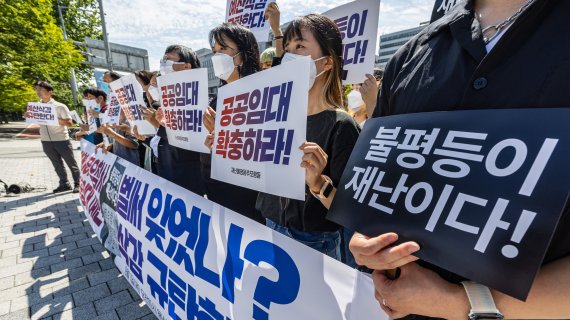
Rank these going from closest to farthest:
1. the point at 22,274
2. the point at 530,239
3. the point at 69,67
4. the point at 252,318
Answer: the point at 530,239, the point at 252,318, the point at 22,274, the point at 69,67

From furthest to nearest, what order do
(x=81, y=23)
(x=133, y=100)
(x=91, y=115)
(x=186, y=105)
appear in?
(x=81, y=23)
(x=91, y=115)
(x=133, y=100)
(x=186, y=105)

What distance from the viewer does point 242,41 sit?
2.43m

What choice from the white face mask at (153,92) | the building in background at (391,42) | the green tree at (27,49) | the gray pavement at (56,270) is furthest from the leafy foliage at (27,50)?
the building in background at (391,42)

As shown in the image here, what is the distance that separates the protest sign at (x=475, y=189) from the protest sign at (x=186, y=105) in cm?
165

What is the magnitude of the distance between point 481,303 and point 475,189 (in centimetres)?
26

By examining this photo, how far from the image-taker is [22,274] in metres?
3.03

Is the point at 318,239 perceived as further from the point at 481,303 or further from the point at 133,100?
the point at 133,100

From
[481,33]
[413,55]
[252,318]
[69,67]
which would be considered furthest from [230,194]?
[69,67]

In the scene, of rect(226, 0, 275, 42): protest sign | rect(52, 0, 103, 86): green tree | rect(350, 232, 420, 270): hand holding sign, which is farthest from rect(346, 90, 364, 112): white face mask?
rect(52, 0, 103, 86): green tree

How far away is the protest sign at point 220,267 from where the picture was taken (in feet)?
3.62

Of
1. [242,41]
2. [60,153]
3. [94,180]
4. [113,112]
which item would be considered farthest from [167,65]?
[60,153]

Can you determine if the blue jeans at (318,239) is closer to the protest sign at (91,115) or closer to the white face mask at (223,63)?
the white face mask at (223,63)

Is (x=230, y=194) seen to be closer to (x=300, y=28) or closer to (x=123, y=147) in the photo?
(x=300, y=28)

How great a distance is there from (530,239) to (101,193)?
3749mm
